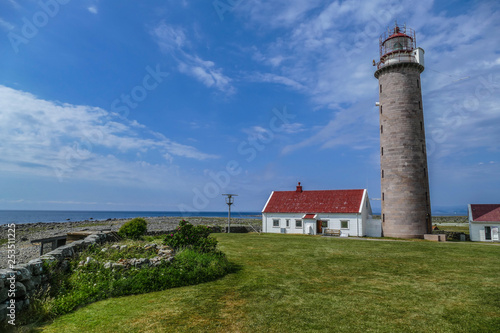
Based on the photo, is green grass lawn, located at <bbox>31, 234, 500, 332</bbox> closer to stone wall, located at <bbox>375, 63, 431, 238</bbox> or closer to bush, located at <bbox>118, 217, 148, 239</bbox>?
bush, located at <bbox>118, 217, 148, 239</bbox>

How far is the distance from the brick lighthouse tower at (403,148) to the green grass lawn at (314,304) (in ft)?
56.3

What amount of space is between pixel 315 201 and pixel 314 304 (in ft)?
98.2

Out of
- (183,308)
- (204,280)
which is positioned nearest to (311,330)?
(183,308)

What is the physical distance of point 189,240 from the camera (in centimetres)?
1335

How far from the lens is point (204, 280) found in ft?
34.7

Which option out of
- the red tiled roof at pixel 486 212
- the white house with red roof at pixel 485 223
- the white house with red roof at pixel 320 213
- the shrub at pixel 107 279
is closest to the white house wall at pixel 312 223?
the white house with red roof at pixel 320 213

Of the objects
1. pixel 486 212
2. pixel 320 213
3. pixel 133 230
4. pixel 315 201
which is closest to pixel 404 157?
pixel 486 212

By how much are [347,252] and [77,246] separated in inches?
584

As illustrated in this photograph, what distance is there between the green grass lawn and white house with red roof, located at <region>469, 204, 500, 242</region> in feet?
71.8

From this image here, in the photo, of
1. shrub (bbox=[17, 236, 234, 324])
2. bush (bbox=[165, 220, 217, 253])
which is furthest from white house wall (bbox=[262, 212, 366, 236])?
shrub (bbox=[17, 236, 234, 324])

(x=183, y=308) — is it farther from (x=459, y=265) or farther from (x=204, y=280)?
(x=459, y=265)

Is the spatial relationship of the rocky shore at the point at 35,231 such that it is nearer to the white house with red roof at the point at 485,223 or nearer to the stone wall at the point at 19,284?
the stone wall at the point at 19,284

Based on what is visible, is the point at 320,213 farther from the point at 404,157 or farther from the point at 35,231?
the point at 35,231

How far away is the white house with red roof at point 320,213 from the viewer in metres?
33.0
